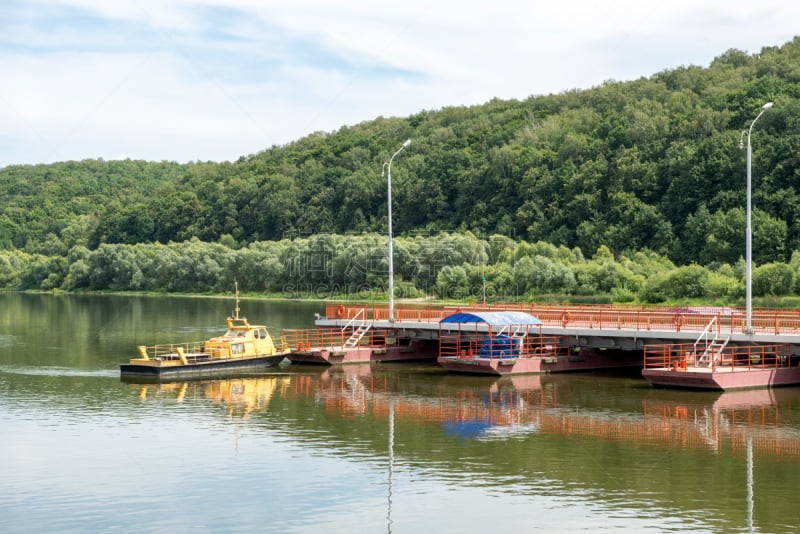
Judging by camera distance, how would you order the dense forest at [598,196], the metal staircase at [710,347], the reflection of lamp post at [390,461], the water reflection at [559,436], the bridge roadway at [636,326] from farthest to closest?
the dense forest at [598,196] → the bridge roadway at [636,326] → the metal staircase at [710,347] → the water reflection at [559,436] → the reflection of lamp post at [390,461]

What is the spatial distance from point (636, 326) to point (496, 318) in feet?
22.8

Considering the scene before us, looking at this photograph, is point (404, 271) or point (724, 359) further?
point (404, 271)

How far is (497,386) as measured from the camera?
43750mm

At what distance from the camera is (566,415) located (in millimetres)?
35344

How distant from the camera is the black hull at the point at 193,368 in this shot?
45.7m

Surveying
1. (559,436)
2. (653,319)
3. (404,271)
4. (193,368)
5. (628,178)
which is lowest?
(559,436)

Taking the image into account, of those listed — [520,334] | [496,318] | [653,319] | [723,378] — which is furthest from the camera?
[520,334]

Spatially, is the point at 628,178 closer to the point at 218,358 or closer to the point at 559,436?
the point at 218,358

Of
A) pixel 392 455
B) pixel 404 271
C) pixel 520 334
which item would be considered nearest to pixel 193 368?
pixel 520 334

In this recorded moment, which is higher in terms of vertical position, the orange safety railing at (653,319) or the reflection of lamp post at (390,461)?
the orange safety railing at (653,319)

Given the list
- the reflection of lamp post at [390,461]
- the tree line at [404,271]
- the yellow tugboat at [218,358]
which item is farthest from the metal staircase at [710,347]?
Result: the tree line at [404,271]

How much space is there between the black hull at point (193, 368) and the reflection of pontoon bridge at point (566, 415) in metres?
5.24

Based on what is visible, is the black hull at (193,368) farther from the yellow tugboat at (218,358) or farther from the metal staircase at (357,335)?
the metal staircase at (357,335)

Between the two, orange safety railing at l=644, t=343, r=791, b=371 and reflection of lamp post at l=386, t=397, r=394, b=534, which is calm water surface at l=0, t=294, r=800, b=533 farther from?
orange safety railing at l=644, t=343, r=791, b=371
